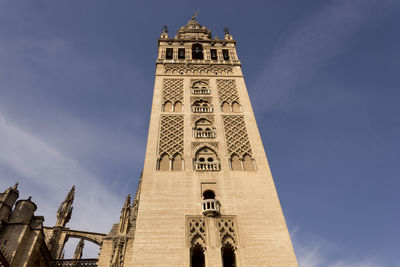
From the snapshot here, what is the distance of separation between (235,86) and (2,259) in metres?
13.7

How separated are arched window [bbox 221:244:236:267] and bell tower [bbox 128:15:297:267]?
0.11ft

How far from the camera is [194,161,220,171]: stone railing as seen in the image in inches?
520

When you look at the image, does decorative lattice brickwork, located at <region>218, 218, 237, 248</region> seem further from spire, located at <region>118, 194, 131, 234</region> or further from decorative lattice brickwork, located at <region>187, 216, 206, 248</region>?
spire, located at <region>118, 194, 131, 234</region>

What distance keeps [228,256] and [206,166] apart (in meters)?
3.71

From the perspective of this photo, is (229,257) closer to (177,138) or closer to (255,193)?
(255,193)

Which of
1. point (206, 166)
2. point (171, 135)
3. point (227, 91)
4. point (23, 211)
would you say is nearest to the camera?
point (23, 211)

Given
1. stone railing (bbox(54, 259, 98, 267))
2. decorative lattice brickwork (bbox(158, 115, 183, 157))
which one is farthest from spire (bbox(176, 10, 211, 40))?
stone railing (bbox(54, 259, 98, 267))

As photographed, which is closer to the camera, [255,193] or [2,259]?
[2,259]

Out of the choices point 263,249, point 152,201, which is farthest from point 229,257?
point 152,201

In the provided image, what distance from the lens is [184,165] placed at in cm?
1340

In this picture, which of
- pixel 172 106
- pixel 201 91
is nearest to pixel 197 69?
pixel 201 91

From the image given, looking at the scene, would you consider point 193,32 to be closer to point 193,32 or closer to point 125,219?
point 193,32

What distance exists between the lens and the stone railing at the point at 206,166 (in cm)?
1320

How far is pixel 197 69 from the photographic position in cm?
2023
